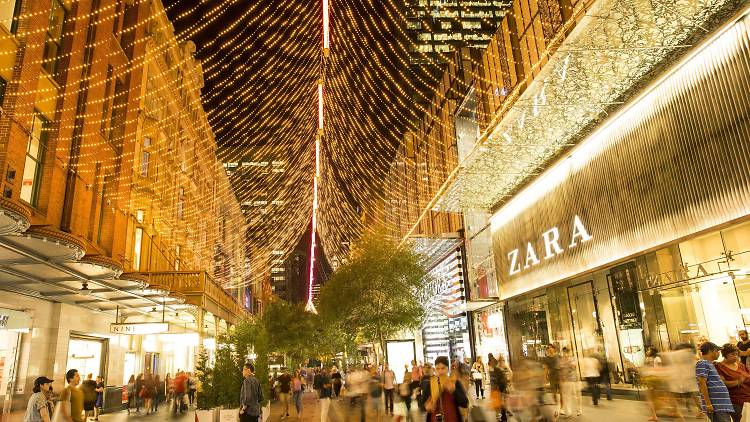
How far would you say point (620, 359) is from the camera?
55.9 ft

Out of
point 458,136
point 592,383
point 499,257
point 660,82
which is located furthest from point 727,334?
point 458,136

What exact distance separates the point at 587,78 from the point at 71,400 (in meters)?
13.8

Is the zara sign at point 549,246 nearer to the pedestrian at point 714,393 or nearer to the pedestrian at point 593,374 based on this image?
the pedestrian at point 593,374

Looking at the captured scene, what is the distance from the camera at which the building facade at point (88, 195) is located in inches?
482

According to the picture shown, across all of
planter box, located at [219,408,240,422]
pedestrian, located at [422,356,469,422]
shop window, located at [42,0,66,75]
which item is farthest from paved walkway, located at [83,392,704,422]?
shop window, located at [42,0,66,75]

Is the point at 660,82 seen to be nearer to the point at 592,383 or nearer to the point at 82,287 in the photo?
the point at 592,383

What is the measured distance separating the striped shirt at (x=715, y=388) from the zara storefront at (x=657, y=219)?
21.2 feet

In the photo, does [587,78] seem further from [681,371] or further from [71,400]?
[71,400]

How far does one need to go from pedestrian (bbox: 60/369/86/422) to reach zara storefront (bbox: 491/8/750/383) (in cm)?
1323

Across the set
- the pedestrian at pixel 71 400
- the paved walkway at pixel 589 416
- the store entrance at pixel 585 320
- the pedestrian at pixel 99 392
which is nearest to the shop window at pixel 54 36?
the pedestrian at pixel 71 400

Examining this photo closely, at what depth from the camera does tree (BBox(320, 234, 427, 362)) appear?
28.0 meters

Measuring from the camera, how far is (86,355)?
65.7 feet

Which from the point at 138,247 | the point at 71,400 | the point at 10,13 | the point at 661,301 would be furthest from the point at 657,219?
the point at 138,247

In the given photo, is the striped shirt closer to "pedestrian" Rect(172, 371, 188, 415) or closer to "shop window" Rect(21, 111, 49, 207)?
"shop window" Rect(21, 111, 49, 207)
